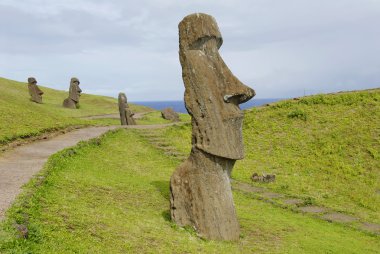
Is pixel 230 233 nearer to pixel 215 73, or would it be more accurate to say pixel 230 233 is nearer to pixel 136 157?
pixel 215 73

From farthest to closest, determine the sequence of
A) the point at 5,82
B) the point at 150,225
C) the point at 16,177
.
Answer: the point at 5,82 < the point at 16,177 < the point at 150,225

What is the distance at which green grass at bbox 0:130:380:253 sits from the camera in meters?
8.20

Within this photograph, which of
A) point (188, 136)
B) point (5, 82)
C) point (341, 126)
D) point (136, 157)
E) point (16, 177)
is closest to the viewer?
point (16, 177)

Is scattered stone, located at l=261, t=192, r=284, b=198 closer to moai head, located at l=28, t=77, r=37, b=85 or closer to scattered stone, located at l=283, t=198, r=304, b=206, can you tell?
scattered stone, located at l=283, t=198, r=304, b=206

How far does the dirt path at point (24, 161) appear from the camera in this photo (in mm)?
10791

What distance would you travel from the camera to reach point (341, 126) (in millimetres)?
23672

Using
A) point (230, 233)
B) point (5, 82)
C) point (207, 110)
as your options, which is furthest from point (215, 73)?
point (5, 82)

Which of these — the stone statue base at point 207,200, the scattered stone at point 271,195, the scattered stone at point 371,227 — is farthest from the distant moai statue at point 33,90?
the scattered stone at point 371,227

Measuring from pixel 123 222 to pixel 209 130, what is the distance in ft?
9.30

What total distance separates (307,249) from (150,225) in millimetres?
3782

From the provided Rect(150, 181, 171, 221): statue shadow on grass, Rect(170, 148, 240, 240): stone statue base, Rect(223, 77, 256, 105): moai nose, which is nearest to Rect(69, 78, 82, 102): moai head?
Rect(150, 181, 171, 221): statue shadow on grass

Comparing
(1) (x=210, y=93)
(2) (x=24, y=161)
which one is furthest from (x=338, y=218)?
(2) (x=24, y=161)

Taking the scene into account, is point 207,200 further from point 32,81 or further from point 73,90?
point 73,90

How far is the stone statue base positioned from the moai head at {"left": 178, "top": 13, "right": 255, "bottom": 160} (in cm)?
38
